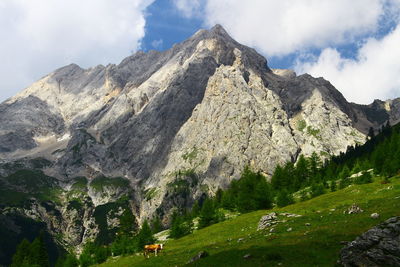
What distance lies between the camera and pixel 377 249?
78.6ft

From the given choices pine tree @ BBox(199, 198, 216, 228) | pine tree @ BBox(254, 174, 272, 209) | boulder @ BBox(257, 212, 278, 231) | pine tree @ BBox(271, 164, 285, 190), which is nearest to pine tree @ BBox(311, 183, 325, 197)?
pine tree @ BBox(254, 174, 272, 209)

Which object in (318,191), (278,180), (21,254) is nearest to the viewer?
(318,191)

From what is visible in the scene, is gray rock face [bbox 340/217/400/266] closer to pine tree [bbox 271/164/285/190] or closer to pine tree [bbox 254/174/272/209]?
pine tree [bbox 254/174/272/209]

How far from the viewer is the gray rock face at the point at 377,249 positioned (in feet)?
76.4

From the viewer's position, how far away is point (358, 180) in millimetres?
88625

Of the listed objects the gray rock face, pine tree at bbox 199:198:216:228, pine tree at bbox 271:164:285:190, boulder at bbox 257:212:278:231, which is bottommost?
the gray rock face

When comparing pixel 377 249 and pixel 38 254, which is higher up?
pixel 38 254

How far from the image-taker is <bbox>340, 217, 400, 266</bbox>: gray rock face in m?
23.3

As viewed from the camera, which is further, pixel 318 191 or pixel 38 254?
pixel 38 254

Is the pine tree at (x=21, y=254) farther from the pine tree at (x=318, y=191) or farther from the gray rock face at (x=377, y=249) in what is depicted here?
the gray rock face at (x=377, y=249)

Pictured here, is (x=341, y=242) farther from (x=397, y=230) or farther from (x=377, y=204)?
(x=377, y=204)

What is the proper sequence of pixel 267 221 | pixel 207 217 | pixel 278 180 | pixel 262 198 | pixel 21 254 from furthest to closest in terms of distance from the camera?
pixel 278 180
pixel 21 254
pixel 207 217
pixel 262 198
pixel 267 221

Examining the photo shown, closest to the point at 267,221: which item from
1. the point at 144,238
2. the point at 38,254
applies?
the point at 144,238

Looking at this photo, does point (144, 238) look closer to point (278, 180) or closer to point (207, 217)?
point (207, 217)
